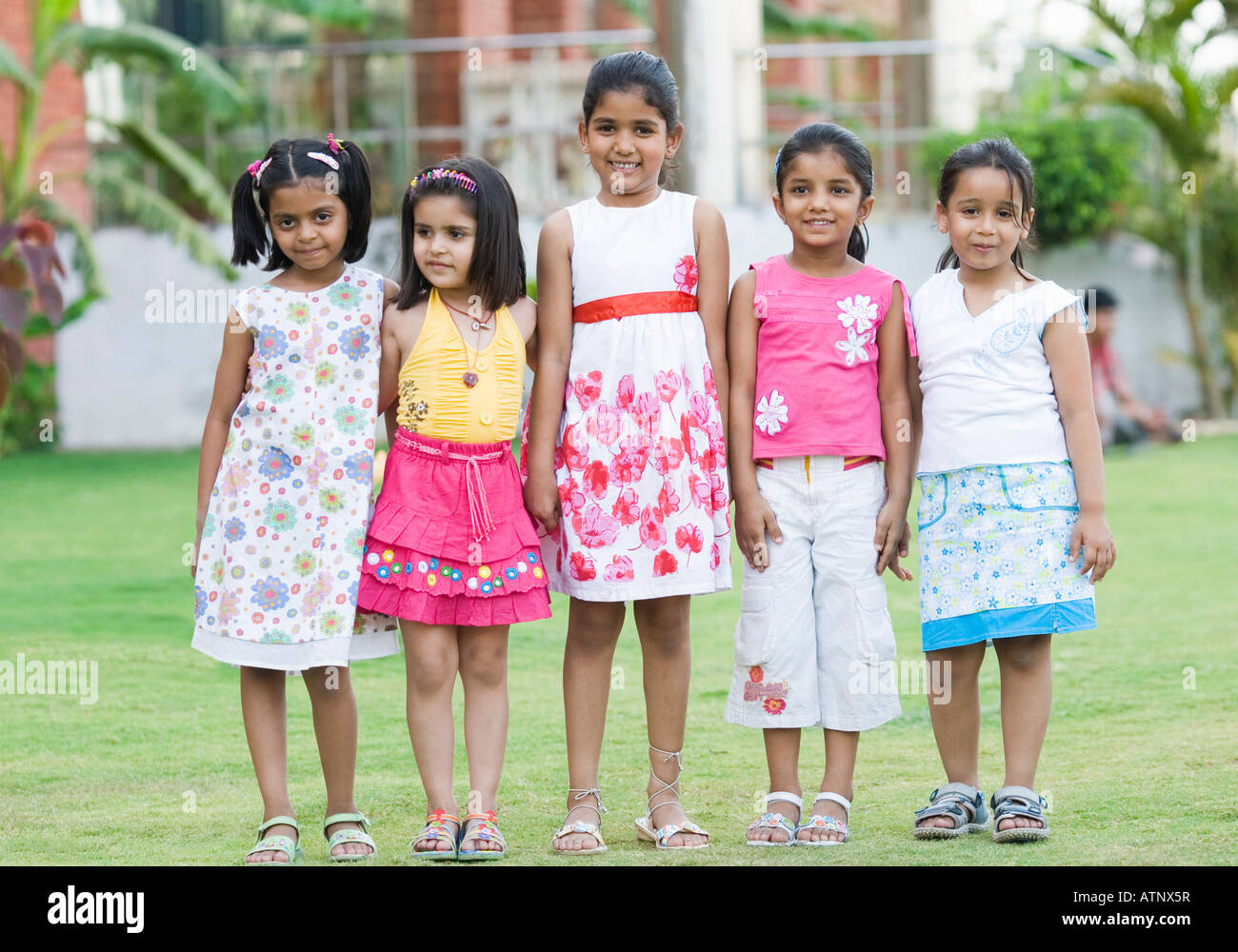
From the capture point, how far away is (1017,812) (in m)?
3.63

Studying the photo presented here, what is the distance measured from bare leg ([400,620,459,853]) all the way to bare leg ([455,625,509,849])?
0.04 m

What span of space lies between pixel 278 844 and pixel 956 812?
1480mm

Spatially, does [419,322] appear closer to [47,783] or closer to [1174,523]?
[47,783]

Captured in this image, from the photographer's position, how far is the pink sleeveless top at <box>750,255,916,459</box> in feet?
12.4

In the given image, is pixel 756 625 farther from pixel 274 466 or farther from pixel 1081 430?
pixel 274 466

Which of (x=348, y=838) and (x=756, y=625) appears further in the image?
(x=756, y=625)

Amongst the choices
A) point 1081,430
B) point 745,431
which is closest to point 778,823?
point 745,431

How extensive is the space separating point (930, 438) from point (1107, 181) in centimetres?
1110

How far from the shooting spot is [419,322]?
148 inches

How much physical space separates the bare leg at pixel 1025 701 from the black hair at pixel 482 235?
1.41m

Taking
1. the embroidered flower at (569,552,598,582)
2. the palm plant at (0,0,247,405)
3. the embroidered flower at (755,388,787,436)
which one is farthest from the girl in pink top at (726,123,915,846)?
the palm plant at (0,0,247,405)

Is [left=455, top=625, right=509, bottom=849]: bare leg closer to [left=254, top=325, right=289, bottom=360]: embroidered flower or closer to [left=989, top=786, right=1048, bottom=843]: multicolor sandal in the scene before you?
[left=254, top=325, right=289, bottom=360]: embroidered flower
